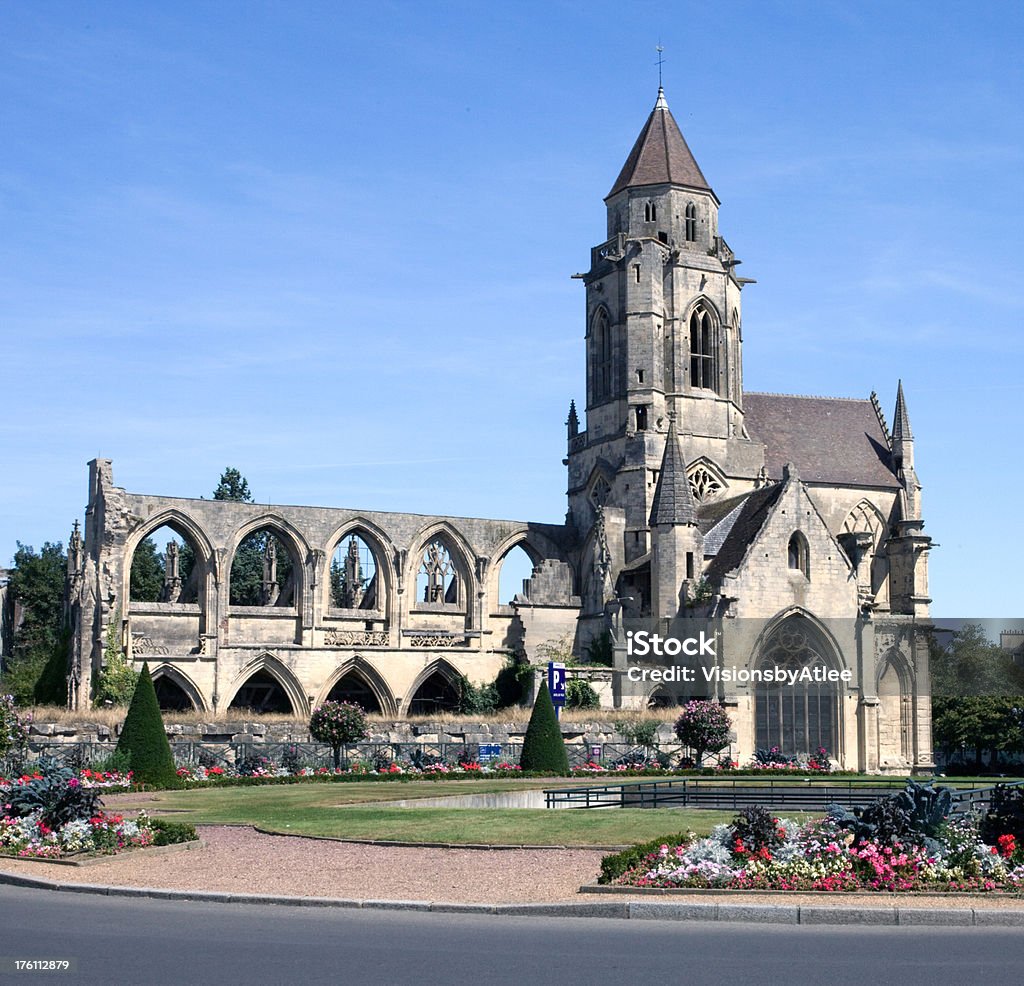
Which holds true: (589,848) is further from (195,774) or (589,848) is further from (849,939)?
(195,774)

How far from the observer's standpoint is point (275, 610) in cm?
5184

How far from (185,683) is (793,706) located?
63.8ft

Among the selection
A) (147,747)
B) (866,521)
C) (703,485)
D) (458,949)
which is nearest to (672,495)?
(703,485)

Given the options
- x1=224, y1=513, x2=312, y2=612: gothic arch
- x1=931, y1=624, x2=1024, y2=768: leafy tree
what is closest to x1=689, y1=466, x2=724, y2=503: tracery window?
x1=931, y1=624, x2=1024, y2=768: leafy tree

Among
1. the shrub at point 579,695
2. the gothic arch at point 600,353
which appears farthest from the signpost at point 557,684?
the gothic arch at point 600,353

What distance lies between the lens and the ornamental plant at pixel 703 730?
37562 millimetres

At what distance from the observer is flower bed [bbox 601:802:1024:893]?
14094 millimetres

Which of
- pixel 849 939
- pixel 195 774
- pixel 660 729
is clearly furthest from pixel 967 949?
pixel 660 729

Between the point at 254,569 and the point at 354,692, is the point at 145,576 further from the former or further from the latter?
the point at 354,692

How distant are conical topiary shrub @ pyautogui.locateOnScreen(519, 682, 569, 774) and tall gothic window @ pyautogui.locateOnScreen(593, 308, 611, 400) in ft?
78.8

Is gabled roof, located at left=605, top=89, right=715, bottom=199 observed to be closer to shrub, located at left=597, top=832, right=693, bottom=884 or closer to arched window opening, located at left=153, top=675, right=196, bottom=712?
arched window opening, located at left=153, top=675, right=196, bottom=712

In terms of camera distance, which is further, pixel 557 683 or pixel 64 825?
pixel 557 683

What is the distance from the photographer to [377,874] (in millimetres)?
15828

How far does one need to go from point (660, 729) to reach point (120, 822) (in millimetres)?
26425
